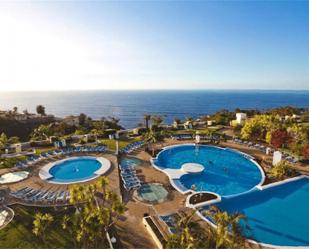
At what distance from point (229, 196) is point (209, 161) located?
708cm

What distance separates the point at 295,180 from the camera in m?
17.7

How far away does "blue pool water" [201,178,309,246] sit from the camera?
11.5 meters

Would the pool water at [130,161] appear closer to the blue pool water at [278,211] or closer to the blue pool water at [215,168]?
the blue pool water at [215,168]

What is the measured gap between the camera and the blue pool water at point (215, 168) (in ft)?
55.9

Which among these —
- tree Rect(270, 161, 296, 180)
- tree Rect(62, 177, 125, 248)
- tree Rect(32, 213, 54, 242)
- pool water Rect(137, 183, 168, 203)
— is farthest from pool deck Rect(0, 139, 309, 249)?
tree Rect(32, 213, 54, 242)

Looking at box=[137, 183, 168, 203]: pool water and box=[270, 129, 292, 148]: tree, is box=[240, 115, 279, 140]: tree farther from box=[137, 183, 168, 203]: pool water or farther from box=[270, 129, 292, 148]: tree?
box=[137, 183, 168, 203]: pool water

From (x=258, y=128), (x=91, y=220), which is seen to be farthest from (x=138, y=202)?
(x=258, y=128)

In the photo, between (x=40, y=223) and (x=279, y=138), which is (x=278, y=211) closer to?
(x=279, y=138)

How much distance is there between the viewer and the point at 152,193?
15.1 m

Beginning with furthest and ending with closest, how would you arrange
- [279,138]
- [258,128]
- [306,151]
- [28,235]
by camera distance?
[258,128]
[279,138]
[306,151]
[28,235]

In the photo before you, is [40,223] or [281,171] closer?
[40,223]

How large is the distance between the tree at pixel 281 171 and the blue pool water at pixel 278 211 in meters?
0.81

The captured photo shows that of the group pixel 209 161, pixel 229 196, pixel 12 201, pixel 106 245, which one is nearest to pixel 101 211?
pixel 106 245

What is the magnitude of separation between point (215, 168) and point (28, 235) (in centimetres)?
1575
